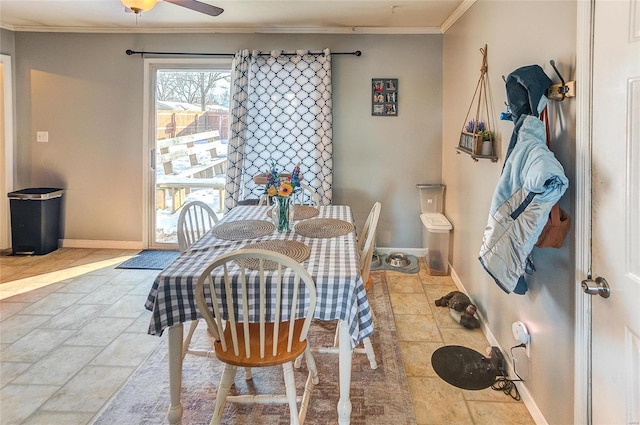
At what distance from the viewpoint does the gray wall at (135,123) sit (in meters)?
4.20

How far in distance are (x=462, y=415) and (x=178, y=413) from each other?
134 cm

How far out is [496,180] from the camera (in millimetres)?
2391

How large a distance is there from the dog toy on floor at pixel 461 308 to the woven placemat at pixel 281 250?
4.77ft

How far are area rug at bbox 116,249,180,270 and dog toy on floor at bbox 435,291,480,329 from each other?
266 cm

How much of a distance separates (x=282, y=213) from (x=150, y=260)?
8.22ft

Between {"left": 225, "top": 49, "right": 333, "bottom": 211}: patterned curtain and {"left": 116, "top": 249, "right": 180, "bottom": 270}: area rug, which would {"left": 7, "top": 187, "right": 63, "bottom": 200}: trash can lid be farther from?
{"left": 225, "top": 49, "right": 333, "bottom": 211}: patterned curtain

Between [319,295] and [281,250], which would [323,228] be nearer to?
[281,250]

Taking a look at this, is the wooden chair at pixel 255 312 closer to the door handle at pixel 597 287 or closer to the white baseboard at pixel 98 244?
the door handle at pixel 597 287

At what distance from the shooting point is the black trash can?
13.6 ft

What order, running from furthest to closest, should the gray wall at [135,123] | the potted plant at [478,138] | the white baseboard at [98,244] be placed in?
the white baseboard at [98,244] → the gray wall at [135,123] → the potted plant at [478,138]

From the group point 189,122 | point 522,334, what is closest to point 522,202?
point 522,334

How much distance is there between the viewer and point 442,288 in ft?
11.4

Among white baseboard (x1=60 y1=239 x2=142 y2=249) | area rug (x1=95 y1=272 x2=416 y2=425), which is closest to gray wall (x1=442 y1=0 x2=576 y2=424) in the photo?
area rug (x1=95 y1=272 x2=416 y2=425)

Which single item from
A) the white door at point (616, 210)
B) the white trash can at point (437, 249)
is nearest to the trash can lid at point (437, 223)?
the white trash can at point (437, 249)
